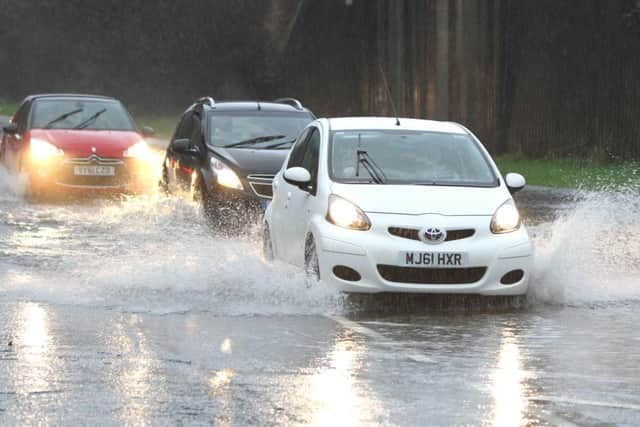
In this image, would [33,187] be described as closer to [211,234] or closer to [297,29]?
[211,234]

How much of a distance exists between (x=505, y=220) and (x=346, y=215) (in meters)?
1.16

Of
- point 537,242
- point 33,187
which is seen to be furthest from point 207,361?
point 33,187

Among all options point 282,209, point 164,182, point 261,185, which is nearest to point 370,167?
point 282,209

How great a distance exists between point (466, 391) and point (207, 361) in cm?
160

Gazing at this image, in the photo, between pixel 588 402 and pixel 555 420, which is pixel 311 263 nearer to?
pixel 588 402

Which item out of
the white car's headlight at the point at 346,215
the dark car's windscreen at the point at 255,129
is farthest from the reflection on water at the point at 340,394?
the dark car's windscreen at the point at 255,129

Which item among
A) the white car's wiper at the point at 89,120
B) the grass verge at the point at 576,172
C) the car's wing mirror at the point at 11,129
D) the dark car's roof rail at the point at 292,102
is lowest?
the grass verge at the point at 576,172

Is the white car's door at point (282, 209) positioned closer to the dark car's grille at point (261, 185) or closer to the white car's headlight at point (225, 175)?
the dark car's grille at point (261, 185)

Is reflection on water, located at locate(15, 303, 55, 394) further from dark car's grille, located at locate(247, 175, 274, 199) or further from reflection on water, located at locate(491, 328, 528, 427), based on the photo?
dark car's grille, located at locate(247, 175, 274, 199)

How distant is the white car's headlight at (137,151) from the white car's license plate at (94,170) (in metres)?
0.31

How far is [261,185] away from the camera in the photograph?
55.0 ft

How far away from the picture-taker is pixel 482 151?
12.2 metres

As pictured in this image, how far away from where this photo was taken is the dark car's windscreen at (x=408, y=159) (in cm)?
1173

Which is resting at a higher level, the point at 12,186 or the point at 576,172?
the point at 12,186
